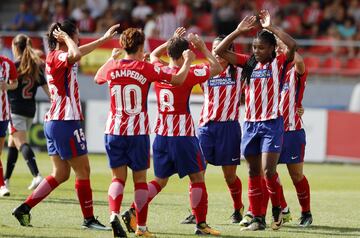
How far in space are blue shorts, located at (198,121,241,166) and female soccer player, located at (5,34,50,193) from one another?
364cm

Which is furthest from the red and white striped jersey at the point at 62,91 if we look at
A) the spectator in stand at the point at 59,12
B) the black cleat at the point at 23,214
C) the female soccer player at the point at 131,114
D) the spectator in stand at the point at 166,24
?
the spectator in stand at the point at 59,12

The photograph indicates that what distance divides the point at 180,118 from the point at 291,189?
21.4ft

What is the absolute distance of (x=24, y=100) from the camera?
1598cm

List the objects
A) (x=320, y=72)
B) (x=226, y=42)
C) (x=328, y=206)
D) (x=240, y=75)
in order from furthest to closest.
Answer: (x=320, y=72) < (x=328, y=206) < (x=240, y=75) < (x=226, y=42)

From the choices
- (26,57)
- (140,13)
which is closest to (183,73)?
(26,57)

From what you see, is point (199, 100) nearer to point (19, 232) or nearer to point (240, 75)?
point (240, 75)

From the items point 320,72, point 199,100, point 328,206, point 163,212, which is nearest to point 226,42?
point 163,212

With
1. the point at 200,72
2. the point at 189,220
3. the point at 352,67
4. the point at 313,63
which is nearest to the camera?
the point at 200,72

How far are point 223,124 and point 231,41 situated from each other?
120 centimetres

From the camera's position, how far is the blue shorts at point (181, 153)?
10.7 metres

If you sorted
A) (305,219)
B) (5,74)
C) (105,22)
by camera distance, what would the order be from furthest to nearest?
(105,22), (5,74), (305,219)

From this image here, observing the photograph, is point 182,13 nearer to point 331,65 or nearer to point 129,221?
point 331,65

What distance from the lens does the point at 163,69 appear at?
10.4m

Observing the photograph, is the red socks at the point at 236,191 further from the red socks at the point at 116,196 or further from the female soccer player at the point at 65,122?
the red socks at the point at 116,196
